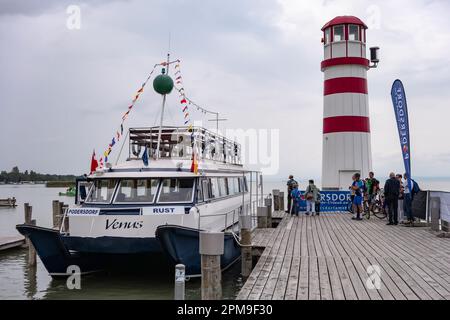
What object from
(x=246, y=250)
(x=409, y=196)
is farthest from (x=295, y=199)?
(x=246, y=250)

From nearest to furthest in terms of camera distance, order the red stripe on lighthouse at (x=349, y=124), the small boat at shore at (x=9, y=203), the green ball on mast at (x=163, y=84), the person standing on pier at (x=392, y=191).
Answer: the green ball on mast at (x=163, y=84)
the person standing on pier at (x=392, y=191)
the red stripe on lighthouse at (x=349, y=124)
the small boat at shore at (x=9, y=203)

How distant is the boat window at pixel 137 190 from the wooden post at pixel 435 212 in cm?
863

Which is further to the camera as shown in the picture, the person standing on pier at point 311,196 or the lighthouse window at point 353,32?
the lighthouse window at point 353,32

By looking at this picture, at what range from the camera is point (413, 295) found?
729cm

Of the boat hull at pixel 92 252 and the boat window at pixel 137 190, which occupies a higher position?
the boat window at pixel 137 190

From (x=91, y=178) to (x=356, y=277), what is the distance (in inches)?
280

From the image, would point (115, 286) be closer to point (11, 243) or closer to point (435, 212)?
point (11, 243)

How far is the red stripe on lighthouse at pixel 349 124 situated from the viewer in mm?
21234

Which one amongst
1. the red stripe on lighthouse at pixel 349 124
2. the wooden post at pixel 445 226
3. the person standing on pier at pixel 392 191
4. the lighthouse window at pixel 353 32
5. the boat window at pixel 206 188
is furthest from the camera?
the lighthouse window at pixel 353 32

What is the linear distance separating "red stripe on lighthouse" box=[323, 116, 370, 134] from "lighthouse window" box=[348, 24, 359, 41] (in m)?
3.80

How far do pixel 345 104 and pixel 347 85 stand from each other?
0.88 m

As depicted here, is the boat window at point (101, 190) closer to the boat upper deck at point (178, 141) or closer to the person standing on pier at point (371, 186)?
the boat upper deck at point (178, 141)

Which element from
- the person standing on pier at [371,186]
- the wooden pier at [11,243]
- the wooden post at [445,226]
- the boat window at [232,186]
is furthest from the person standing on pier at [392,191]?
the wooden pier at [11,243]
